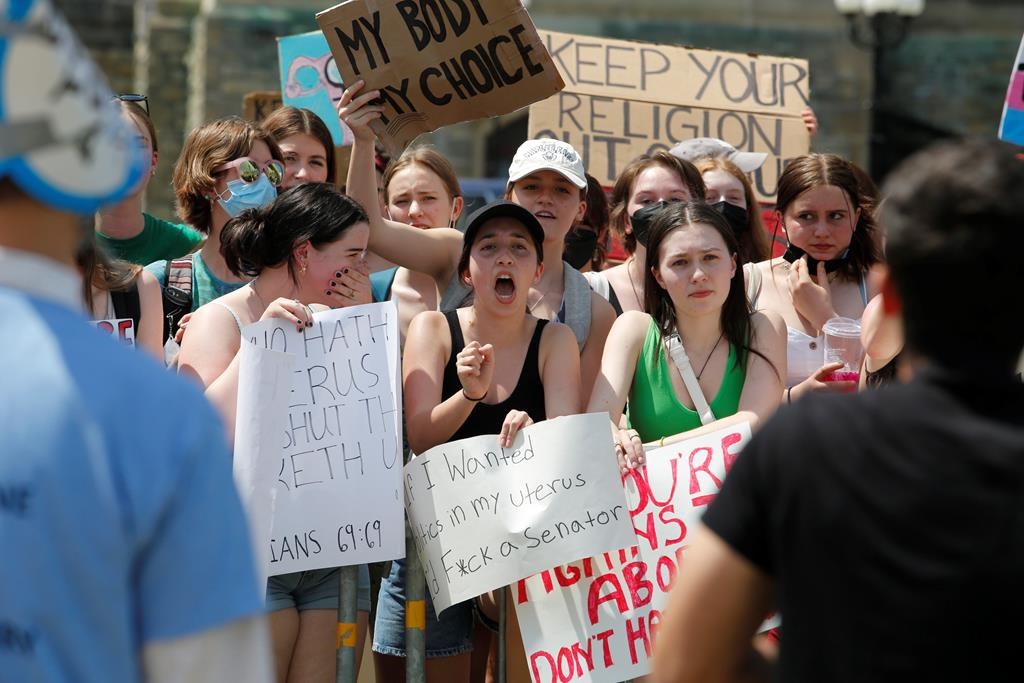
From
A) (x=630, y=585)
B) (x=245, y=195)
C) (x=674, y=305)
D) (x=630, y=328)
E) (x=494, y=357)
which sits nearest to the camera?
(x=630, y=585)

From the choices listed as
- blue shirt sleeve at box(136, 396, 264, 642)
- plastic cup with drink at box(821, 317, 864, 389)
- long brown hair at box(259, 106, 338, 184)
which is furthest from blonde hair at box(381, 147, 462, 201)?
blue shirt sleeve at box(136, 396, 264, 642)

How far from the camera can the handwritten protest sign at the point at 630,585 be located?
4.24m

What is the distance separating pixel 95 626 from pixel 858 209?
4030 mm

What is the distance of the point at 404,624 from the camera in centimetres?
453

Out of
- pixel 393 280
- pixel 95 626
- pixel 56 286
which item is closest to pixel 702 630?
pixel 95 626

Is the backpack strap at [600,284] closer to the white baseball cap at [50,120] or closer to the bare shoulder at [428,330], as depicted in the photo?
the bare shoulder at [428,330]

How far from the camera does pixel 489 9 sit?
521cm

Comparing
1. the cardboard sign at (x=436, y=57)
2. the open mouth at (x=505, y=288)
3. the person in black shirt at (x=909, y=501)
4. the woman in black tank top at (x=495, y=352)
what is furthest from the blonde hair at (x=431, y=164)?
the person in black shirt at (x=909, y=501)

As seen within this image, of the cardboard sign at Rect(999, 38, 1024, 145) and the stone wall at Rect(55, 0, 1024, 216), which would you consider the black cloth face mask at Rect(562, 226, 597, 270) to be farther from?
the stone wall at Rect(55, 0, 1024, 216)

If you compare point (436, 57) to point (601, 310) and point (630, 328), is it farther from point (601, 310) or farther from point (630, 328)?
point (630, 328)

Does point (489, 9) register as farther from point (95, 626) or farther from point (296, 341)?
point (95, 626)

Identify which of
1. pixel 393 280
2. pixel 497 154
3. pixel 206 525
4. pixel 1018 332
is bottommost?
pixel 206 525

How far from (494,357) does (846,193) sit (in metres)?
1.56

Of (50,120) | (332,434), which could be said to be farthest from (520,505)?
(50,120)
